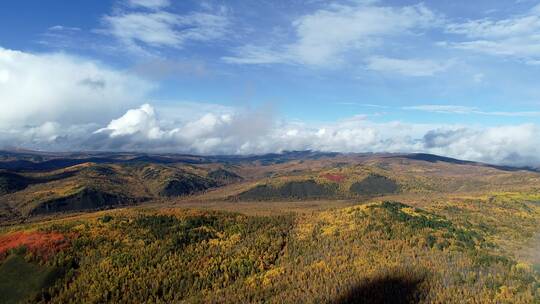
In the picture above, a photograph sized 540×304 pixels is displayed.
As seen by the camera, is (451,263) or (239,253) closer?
(451,263)

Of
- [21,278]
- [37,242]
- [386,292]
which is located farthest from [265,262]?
[37,242]

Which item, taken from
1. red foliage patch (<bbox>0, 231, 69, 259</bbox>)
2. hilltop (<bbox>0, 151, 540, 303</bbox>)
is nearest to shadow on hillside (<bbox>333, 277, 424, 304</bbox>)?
hilltop (<bbox>0, 151, 540, 303</bbox>)

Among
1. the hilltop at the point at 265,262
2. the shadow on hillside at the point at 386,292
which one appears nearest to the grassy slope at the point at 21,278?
the hilltop at the point at 265,262

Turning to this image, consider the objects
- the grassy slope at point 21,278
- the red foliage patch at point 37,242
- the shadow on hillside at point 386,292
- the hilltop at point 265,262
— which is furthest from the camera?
the red foliage patch at point 37,242

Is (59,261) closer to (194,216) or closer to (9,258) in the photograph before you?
(9,258)

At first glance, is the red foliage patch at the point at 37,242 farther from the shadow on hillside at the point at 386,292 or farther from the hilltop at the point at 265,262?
the shadow on hillside at the point at 386,292

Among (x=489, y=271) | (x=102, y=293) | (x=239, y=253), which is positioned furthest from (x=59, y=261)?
(x=489, y=271)
